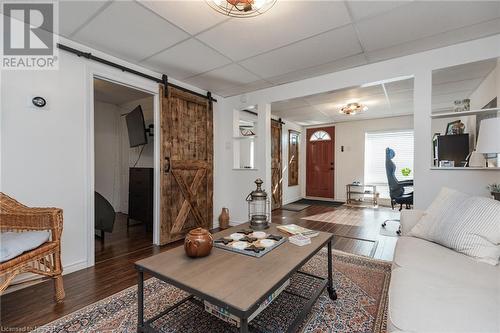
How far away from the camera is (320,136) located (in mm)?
7004

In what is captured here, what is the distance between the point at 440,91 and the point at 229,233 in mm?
4261

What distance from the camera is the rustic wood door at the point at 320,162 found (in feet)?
22.3

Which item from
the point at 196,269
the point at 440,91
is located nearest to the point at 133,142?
the point at 196,269

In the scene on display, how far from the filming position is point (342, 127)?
6578 mm

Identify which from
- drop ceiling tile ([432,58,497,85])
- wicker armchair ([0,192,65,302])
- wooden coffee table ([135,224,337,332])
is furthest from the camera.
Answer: drop ceiling tile ([432,58,497,85])

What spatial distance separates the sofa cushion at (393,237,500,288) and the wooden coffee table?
0.56 m

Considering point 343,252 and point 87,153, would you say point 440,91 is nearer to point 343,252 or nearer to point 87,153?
point 343,252

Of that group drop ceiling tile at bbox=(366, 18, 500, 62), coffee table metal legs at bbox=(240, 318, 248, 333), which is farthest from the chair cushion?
drop ceiling tile at bbox=(366, 18, 500, 62)

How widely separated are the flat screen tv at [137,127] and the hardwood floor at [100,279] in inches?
59.2

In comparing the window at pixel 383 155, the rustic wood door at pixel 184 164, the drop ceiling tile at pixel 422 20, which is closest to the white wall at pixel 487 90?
the drop ceiling tile at pixel 422 20

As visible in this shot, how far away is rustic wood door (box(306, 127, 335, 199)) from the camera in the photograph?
6.79 meters

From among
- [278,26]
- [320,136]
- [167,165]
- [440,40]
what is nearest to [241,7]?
[278,26]

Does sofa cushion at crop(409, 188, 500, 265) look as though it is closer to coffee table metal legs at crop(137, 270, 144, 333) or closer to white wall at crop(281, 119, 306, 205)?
coffee table metal legs at crop(137, 270, 144, 333)

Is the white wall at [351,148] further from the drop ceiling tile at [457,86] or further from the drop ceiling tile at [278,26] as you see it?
the drop ceiling tile at [278,26]
